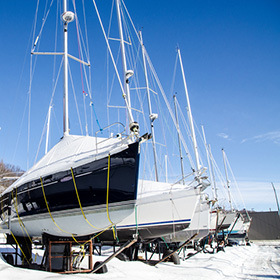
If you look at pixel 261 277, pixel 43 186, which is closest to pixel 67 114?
pixel 43 186

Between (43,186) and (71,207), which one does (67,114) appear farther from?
(71,207)

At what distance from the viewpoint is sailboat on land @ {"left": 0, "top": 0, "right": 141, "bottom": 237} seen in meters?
7.61

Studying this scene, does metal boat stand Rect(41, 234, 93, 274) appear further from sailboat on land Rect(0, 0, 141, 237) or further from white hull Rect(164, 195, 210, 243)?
white hull Rect(164, 195, 210, 243)

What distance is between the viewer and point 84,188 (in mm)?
7723

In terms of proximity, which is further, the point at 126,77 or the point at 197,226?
the point at 197,226

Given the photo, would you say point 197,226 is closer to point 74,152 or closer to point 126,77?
point 126,77

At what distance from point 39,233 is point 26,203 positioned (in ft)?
3.66

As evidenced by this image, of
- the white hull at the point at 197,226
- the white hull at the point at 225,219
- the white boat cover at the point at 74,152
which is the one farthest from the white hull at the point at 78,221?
the white hull at the point at 225,219

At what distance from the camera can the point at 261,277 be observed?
1060cm

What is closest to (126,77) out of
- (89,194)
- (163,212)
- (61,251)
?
(89,194)

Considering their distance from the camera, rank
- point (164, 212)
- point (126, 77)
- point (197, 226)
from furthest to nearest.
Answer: point (197, 226) < point (164, 212) < point (126, 77)

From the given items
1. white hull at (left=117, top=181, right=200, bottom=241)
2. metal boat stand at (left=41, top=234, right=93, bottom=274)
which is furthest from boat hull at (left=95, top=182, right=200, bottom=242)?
metal boat stand at (left=41, top=234, right=93, bottom=274)

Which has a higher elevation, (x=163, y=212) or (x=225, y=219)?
(x=163, y=212)

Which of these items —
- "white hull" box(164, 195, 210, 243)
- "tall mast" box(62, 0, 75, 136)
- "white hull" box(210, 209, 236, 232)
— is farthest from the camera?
"white hull" box(210, 209, 236, 232)
